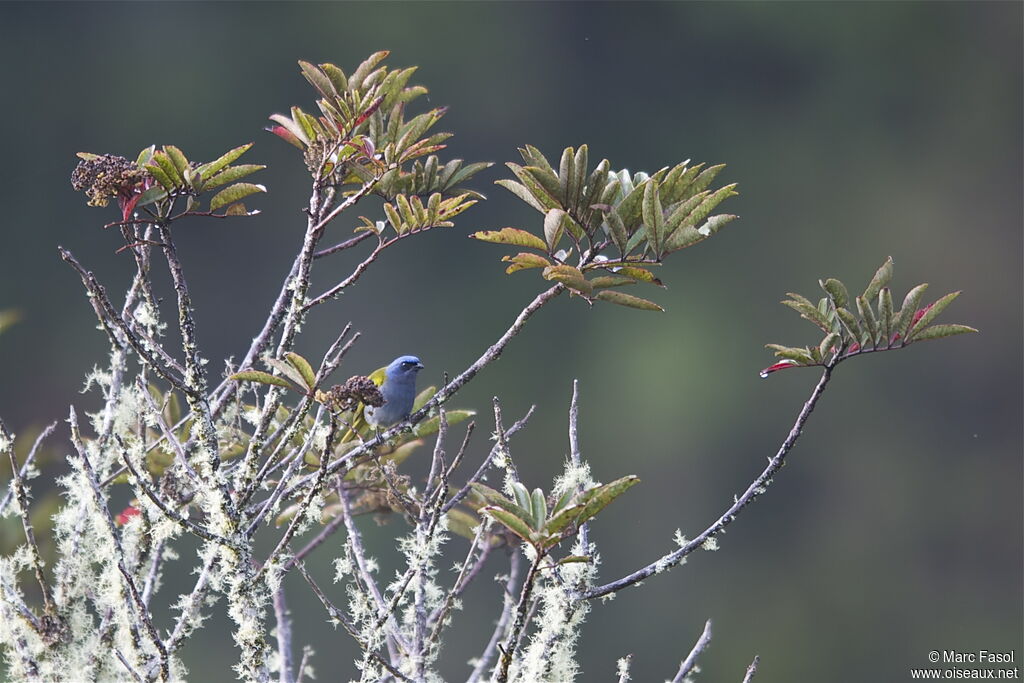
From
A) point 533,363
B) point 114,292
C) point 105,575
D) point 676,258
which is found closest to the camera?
point 105,575

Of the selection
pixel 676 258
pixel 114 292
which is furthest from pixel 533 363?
pixel 114 292

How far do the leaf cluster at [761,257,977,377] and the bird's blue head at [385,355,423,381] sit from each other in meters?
0.87

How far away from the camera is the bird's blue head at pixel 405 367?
5.52 feet

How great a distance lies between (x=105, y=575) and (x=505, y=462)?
17.5 inches

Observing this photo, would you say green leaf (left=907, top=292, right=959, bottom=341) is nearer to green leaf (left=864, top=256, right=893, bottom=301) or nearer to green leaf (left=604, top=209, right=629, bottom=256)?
green leaf (left=864, top=256, right=893, bottom=301)

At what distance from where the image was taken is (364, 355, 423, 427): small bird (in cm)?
127

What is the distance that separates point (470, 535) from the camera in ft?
4.71

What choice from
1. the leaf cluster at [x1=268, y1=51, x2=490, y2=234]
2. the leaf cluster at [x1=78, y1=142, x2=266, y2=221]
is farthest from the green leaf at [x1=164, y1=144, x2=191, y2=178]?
the leaf cluster at [x1=268, y1=51, x2=490, y2=234]

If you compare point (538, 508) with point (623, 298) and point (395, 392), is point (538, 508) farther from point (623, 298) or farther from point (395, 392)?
point (395, 392)

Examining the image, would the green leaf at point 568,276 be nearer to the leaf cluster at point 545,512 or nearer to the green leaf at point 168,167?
the leaf cluster at point 545,512

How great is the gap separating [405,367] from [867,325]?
974 millimetres

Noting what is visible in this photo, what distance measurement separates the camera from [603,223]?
3.22ft

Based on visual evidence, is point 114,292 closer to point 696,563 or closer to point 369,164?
point 696,563

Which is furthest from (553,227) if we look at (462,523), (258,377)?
(462,523)
